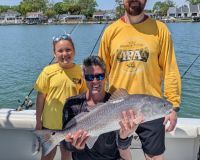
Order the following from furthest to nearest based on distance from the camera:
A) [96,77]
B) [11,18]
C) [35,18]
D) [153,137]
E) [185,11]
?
[11,18] → [35,18] → [185,11] → [153,137] → [96,77]

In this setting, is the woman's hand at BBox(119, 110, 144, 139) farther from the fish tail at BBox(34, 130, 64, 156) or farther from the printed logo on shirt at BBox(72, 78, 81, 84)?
the printed logo on shirt at BBox(72, 78, 81, 84)

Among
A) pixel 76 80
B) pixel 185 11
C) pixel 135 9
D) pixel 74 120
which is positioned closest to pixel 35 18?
pixel 185 11

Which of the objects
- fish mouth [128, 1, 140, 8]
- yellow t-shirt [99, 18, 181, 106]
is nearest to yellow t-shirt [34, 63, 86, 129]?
yellow t-shirt [99, 18, 181, 106]

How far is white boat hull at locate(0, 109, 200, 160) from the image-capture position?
3.87m

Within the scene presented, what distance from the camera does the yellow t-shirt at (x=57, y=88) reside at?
356 centimetres

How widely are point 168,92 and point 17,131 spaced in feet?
6.59

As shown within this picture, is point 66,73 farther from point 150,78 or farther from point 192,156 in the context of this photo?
point 192,156

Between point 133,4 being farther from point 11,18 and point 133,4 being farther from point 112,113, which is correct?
point 11,18

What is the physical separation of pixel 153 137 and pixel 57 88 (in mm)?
1079

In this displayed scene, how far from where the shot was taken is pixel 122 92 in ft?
8.71

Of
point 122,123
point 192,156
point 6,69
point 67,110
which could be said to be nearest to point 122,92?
point 122,123

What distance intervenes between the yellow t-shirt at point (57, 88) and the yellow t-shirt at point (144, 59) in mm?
536

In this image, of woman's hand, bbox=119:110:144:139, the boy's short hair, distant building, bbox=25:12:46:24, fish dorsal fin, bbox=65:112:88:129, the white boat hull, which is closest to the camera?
woman's hand, bbox=119:110:144:139

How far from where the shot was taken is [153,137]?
121 inches
